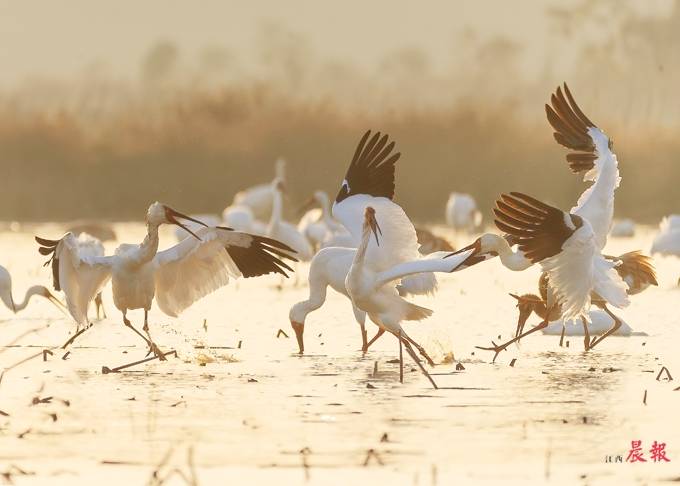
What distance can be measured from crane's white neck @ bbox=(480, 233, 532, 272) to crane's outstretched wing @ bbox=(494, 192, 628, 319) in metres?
0.30

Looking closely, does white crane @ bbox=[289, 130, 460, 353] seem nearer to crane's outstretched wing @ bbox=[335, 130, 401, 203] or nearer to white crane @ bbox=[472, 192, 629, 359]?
crane's outstretched wing @ bbox=[335, 130, 401, 203]

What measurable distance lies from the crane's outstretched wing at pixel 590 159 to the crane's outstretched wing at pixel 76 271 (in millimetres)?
3230

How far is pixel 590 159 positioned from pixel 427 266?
312 cm

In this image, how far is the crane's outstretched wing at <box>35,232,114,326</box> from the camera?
28.7 feet

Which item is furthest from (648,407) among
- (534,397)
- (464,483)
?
(464,483)

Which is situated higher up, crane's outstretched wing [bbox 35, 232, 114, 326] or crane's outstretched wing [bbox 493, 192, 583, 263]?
crane's outstretched wing [bbox 493, 192, 583, 263]

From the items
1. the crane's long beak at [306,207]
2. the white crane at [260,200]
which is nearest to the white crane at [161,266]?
the crane's long beak at [306,207]

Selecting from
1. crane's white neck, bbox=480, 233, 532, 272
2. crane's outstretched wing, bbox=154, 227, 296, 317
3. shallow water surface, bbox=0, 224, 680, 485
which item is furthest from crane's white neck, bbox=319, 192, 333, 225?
crane's white neck, bbox=480, 233, 532, 272

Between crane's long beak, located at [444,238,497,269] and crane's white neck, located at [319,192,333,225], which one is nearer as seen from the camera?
crane's long beak, located at [444,238,497,269]

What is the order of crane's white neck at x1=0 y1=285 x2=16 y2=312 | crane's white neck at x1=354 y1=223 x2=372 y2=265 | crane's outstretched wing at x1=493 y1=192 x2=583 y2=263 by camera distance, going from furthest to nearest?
crane's white neck at x1=0 y1=285 x2=16 y2=312, crane's white neck at x1=354 y1=223 x2=372 y2=265, crane's outstretched wing at x1=493 y1=192 x2=583 y2=263

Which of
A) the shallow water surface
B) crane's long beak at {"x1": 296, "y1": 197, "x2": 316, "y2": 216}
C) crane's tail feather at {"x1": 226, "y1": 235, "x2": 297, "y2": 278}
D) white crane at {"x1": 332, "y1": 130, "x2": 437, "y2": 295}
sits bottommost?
the shallow water surface

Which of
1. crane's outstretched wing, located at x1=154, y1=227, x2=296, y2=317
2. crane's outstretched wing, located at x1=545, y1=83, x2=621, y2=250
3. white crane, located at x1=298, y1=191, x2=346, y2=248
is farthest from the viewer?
white crane, located at x1=298, y1=191, x2=346, y2=248

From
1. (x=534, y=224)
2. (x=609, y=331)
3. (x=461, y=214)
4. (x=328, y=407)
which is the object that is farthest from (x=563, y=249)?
(x=461, y=214)

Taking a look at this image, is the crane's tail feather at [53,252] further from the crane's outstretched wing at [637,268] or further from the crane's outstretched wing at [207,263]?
the crane's outstretched wing at [637,268]
